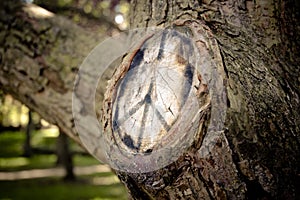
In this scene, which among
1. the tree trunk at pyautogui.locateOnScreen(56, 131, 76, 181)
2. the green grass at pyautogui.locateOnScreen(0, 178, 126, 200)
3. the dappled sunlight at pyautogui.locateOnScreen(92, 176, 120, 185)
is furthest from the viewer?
the tree trunk at pyautogui.locateOnScreen(56, 131, 76, 181)

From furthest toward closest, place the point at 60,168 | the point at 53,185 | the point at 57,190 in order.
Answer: the point at 60,168 → the point at 53,185 → the point at 57,190

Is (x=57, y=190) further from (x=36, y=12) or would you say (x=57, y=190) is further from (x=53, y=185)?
(x=36, y=12)

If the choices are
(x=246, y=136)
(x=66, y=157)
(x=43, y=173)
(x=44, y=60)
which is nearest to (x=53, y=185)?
(x=66, y=157)

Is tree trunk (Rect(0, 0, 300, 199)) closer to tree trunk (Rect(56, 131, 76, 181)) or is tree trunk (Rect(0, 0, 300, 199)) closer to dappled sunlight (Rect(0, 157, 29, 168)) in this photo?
tree trunk (Rect(56, 131, 76, 181))

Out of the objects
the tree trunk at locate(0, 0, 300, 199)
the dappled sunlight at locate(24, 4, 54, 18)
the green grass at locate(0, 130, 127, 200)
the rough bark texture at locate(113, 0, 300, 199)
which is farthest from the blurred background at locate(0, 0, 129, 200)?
the rough bark texture at locate(113, 0, 300, 199)

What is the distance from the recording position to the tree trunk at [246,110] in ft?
3.93

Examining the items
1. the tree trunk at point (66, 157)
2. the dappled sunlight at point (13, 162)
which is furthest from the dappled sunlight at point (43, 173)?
the dappled sunlight at point (13, 162)

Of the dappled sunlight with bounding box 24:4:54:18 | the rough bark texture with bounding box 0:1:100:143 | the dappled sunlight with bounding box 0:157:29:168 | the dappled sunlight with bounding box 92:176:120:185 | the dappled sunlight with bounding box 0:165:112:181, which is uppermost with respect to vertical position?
the dappled sunlight with bounding box 24:4:54:18

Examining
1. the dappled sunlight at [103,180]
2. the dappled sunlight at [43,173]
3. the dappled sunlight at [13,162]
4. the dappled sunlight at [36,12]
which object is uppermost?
the dappled sunlight at [36,12]

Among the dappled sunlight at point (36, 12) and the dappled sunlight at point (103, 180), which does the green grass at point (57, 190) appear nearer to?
the dappled sunlight at point (103, 180)

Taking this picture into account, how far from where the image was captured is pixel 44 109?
7.80 feet

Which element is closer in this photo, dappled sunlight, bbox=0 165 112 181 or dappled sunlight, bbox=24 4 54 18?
dappled sunlight, bbox=24 4 54 18

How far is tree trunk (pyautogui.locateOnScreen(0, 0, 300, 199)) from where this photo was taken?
3.93ft

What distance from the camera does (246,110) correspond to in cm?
121
